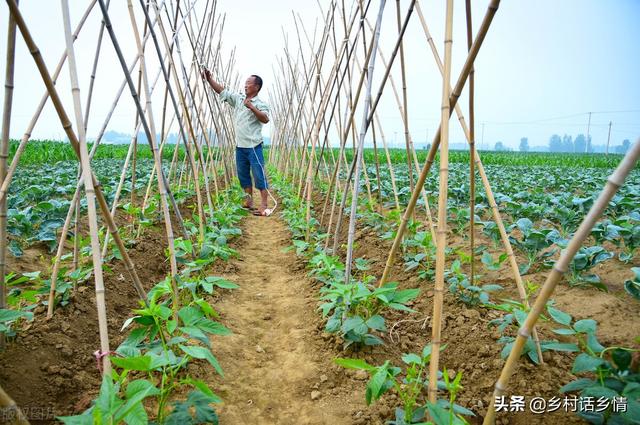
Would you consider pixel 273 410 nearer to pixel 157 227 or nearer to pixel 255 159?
pixel 157 227

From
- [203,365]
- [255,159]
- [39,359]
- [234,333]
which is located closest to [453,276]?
[234,333]

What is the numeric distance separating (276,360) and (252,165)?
13.8 ft

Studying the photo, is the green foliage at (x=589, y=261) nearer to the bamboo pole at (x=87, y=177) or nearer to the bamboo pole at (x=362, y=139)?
the bamboo pole at (x=362, y=139)

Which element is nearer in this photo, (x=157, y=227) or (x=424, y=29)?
(x=424, y=29)

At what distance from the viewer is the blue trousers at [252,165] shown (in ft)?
19.4

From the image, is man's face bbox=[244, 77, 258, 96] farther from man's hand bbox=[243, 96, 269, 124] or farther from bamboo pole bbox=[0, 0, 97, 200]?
bamboo pole bbox=[0, 0, 97, 200]

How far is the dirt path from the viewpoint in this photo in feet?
5.64

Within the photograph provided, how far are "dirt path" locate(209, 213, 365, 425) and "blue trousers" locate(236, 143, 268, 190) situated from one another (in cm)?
259

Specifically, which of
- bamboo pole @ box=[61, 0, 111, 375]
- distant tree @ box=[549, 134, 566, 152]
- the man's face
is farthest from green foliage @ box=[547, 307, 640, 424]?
distant tree @ box=[549, 134, 566, 152]

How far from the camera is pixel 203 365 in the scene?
6.48 ft

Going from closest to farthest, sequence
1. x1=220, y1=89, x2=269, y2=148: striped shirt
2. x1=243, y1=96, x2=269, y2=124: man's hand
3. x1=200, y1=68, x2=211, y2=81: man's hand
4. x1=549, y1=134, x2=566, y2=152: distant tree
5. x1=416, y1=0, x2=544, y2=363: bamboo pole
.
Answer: x1=416, y1=0, x2=544, y2=363: bamboo pole
x1=200, y1=68, x2=211, y2=81: man's hand
x1=243, y1=96, x2=269, y2=124: man's hand
x1=220, y1=89, x2=269, y2=148: striped shirt
x1=549, y1=134, x2=566, y2=152: distant tree

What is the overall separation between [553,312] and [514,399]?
38 centimetres

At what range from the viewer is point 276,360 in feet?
7.13

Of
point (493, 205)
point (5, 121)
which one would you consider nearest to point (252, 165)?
point (5, 121)
